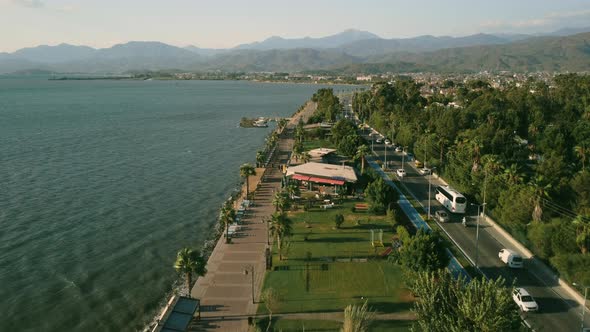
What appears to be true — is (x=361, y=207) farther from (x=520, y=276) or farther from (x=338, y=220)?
(x=520, y=276)

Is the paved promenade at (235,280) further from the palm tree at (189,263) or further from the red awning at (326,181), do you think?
the red awning at (326,181)

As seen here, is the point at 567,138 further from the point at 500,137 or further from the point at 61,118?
the point at 61,118

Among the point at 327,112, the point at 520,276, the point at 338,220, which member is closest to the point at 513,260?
the point at 520,276

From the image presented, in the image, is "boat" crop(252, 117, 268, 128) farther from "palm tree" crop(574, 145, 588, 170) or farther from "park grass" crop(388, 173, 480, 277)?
"palm tree" crop(574, 145, 588, 170)

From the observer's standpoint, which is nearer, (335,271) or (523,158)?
(335,271)

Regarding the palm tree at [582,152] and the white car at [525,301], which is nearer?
the white car at [525,301]

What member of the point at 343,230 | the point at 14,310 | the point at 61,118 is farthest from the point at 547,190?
the point at 61,118

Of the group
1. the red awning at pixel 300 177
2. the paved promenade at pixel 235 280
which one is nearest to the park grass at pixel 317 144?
the red awning at pixel 300 177
